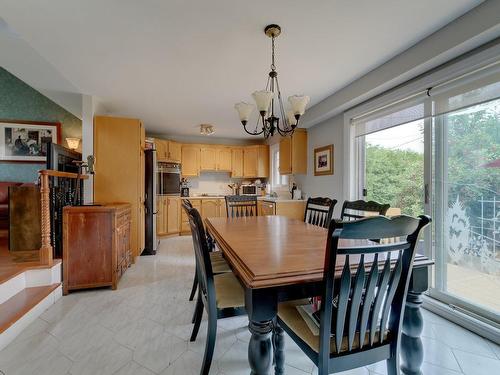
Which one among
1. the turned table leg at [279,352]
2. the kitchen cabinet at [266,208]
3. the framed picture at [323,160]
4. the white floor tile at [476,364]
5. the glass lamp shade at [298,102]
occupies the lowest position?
the white floor tile at [476,364]

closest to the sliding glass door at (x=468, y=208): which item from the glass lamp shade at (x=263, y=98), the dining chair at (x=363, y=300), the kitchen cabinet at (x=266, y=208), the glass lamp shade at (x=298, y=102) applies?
the glass lamp shade at (x=298, y=102)

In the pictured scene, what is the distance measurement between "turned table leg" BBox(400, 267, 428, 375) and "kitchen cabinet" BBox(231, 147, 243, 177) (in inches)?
198

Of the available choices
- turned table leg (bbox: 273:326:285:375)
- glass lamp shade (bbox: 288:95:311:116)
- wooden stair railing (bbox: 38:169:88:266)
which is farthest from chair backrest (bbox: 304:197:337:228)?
wooden stair railing (bbox: 38:169:88:266)

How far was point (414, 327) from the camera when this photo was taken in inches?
44.8

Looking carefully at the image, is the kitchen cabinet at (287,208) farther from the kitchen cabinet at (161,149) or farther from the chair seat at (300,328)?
the chair seat at (300,328)

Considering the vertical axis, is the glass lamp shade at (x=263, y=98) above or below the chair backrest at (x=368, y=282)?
above

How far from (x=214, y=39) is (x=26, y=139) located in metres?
4.18

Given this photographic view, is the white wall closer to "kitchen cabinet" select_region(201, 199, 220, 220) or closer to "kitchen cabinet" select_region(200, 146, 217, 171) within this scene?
"kitchen cabinet" select_region(201, 199, 220, 220)

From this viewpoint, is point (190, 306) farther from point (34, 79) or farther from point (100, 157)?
point (34, 79)

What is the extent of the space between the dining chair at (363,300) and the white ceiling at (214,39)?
5.28ft

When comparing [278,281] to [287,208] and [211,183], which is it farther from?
[211,183]

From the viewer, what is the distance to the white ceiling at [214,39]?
5.51 feet

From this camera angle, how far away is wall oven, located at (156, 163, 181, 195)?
488 centimetres

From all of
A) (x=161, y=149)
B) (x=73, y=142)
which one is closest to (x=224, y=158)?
(x=161, y=149)
